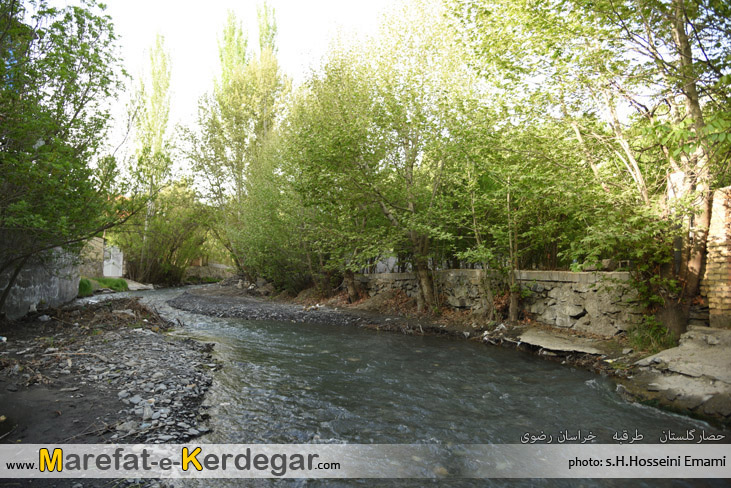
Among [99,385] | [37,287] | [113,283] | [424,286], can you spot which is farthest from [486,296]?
[113,283]

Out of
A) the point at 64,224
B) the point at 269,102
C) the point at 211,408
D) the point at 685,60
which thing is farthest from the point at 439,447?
the point at 269,102

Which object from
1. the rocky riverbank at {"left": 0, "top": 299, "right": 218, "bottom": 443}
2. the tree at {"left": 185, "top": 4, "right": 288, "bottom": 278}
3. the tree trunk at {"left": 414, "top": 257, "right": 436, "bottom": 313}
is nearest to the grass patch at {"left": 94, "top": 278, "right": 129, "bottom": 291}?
the tree at {"left": 185, "top": 4, "right": 288, "bottom": 278}

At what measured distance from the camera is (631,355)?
637 centimetres

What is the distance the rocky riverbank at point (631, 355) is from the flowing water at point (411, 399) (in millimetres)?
266

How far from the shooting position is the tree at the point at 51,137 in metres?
5.06

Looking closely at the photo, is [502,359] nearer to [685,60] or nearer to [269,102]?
[685,60]

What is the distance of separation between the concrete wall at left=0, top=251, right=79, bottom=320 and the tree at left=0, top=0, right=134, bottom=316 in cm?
56

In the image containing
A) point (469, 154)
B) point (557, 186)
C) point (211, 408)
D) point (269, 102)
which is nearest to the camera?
point (211, 408)

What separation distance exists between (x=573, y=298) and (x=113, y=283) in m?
21.2

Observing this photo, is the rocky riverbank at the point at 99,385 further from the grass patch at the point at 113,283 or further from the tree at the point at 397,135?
the grass patch at the point at 113,283

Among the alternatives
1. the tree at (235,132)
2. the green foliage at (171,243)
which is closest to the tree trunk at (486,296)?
the tree at (235,132)

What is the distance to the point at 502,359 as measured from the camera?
24.1 ft

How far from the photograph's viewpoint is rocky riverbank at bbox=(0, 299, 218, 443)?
3693mm

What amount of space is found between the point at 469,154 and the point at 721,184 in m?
4.10
